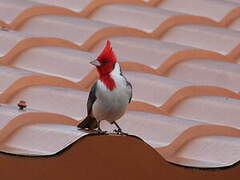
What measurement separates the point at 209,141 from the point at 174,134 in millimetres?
109

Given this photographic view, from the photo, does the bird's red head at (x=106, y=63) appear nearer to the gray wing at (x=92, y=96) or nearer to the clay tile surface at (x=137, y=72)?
the gray wing at (x=92, y=96)

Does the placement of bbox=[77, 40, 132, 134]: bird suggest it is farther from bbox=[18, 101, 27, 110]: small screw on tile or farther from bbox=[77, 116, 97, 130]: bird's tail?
bbox=[18, 101, 27, 110]: small screw on tile

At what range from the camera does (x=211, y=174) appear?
2596 millimetres

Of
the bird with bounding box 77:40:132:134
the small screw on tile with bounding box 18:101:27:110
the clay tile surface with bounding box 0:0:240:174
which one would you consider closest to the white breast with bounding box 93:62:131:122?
the bird with bounding box 77:40:132:134

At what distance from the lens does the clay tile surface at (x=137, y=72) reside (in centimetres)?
278

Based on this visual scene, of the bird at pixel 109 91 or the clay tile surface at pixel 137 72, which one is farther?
the clay tile surface at pixel 137 72

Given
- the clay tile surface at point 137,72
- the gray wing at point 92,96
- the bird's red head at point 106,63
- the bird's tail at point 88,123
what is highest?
the bird's red head at point 106,63

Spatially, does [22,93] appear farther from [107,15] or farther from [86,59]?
[107,15]

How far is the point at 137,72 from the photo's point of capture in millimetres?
3428

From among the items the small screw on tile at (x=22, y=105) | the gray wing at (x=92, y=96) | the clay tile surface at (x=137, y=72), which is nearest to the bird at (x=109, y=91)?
the gray wing at (x=92, y=96)

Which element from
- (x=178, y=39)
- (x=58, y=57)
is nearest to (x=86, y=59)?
(x=58, y=57)

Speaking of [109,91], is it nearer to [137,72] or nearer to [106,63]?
[106,63]

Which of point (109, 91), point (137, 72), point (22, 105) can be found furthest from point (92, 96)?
point (137, 72)

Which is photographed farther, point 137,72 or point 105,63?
point 137,72
